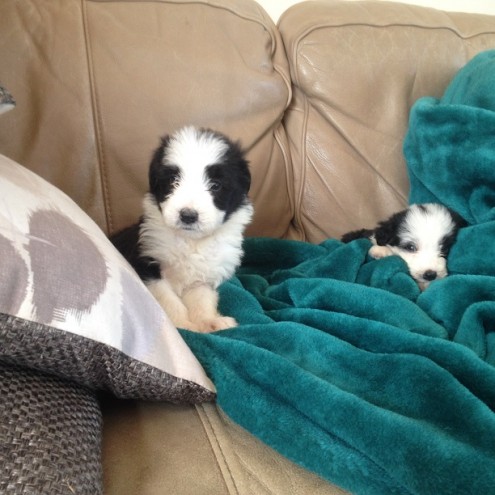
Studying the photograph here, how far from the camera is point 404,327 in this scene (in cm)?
113

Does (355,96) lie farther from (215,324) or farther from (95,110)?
(215,324)

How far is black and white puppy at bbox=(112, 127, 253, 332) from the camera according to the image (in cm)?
141

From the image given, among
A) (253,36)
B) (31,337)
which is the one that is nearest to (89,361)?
(31,337)

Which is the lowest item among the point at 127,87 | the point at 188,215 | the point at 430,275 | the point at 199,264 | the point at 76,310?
the point at 199,264

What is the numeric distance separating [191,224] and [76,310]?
0.70 meters

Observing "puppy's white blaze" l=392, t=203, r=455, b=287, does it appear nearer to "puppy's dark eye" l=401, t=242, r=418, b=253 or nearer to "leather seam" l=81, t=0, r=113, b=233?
"puppy's dark eye" l=401, t=242, r=418, b=253

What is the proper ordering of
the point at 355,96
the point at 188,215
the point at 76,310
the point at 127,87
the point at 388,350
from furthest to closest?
the point at 355,96, the point at 127,87, the point at 188,215, the point at 388,350, the point at 76,310

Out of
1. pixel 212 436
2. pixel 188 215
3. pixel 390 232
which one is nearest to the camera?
pixel 212 436

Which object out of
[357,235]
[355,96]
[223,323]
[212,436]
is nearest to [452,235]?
[357,235]

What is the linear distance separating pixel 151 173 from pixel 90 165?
24cm

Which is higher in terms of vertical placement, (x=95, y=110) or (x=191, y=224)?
(x=95, y=110)

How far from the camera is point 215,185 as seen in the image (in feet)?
4.89

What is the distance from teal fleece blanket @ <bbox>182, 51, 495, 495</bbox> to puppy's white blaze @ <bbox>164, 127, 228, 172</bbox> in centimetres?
37

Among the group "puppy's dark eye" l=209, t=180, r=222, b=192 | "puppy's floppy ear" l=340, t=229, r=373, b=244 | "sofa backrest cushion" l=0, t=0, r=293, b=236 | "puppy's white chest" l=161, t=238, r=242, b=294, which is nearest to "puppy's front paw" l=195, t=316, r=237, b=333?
"puppy's white chest" l=161, t=238, r=242, b=294
